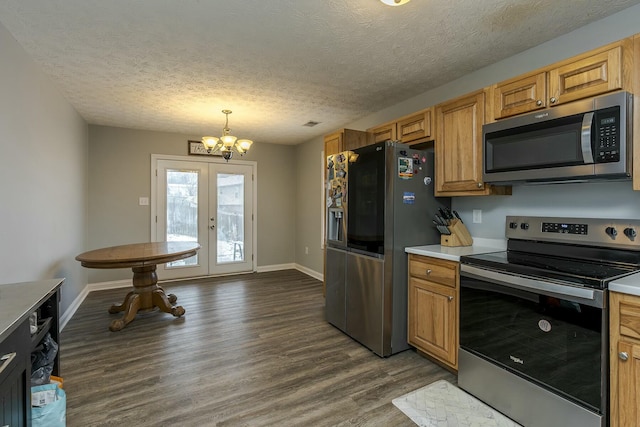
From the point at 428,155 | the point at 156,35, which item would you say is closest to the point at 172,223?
the point at 156,35

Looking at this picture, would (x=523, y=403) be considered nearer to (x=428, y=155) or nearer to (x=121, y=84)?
(x=428, y=155)

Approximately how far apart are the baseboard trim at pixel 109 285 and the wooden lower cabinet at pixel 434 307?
2.73 meters

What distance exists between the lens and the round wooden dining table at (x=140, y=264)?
9.51 feet

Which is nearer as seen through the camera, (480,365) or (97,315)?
(480,365)

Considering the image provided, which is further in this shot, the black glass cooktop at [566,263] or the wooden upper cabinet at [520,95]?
the wooden upper cabinet at [520,95]

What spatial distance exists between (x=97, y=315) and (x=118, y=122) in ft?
8.89

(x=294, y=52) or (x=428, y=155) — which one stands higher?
(x=294, y=52)

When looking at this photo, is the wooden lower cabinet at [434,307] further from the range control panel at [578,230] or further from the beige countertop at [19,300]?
the beige countertop at [19,300]

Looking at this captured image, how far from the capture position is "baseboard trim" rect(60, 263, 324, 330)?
11.1 ft

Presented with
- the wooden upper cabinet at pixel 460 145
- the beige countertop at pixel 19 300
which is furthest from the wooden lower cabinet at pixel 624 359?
the beige countertop at pixel 19 300

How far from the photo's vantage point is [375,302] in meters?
2.56

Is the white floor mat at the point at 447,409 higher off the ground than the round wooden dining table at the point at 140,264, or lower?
lower

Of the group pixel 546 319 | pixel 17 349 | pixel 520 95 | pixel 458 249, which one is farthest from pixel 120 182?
pixel 546 319

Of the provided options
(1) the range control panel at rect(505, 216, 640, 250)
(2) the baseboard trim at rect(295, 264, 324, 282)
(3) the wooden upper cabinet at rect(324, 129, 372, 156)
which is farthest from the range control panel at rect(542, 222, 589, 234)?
(2) the baseboard trim at rect(295, 264, 324, 282)
